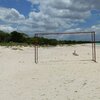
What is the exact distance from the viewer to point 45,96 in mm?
8695

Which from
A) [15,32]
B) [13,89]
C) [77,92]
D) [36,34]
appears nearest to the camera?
[77,92]

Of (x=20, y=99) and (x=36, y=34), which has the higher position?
(x=36, y=34)

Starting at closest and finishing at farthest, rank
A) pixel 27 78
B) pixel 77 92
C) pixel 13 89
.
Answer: pixel 77 92, pixel 13 89, pixel 27 78

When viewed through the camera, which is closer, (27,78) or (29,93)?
(29,93)

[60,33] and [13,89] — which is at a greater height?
[60,33]

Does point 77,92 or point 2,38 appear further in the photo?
point 2,38

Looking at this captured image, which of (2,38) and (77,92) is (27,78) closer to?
(77,92)

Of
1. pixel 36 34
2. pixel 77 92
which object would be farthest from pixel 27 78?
pixel 36 34

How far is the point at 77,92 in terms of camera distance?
9.10 metres

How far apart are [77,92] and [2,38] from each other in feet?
205

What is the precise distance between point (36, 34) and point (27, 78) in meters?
10.6

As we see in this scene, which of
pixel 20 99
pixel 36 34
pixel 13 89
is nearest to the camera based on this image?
pixel 20 99

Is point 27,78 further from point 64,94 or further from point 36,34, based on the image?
point 36,34

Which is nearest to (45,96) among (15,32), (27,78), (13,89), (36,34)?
(13,89)
